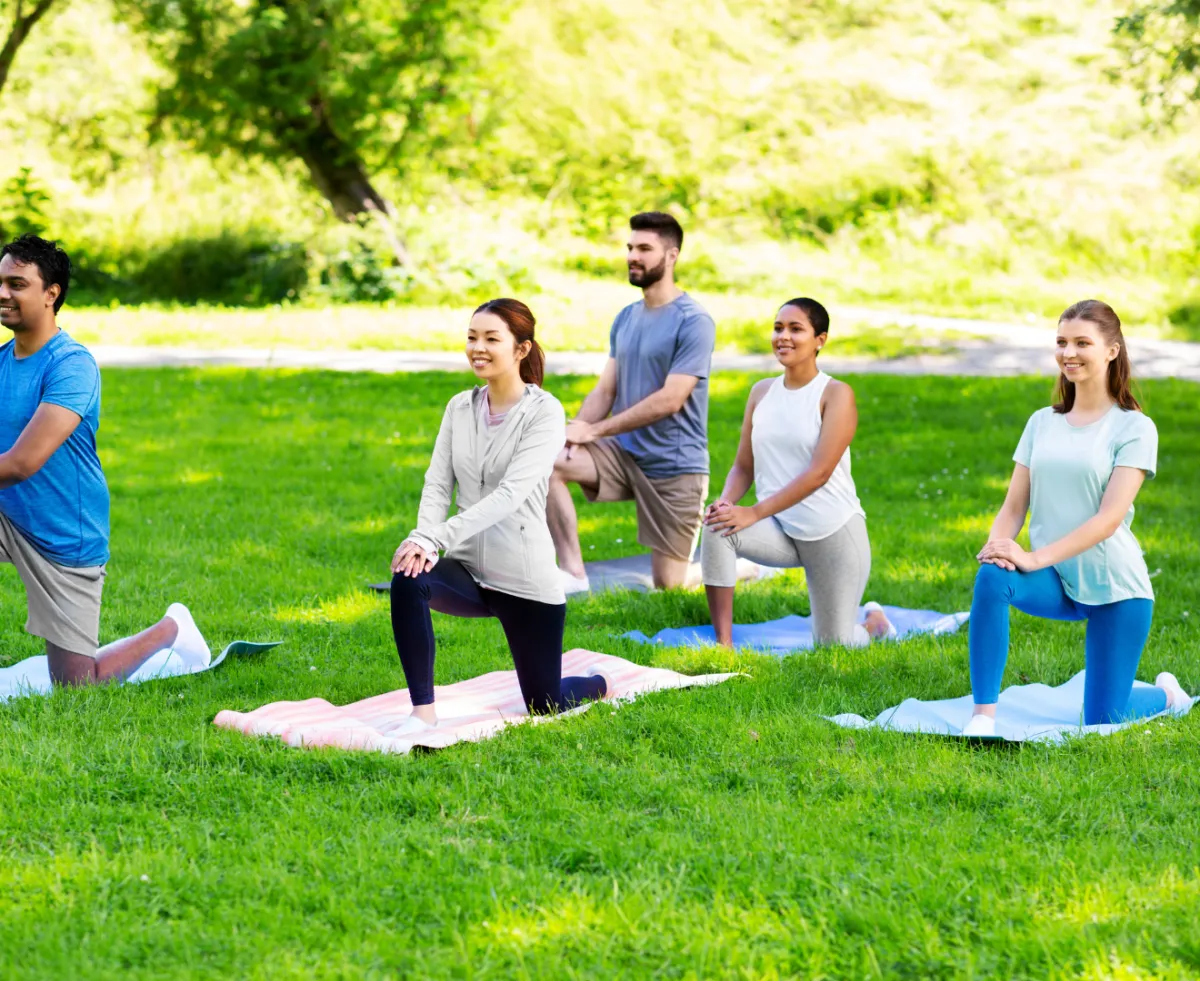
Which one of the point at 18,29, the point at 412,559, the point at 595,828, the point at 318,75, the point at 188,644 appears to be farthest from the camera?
the point at 18,29

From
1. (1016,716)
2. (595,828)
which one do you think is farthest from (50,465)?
(1016,716)

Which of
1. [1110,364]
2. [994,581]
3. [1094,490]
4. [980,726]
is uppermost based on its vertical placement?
[1110,364]

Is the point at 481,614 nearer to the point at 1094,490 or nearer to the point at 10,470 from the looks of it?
the point at 10,470

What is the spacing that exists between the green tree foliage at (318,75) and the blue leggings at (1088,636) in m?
17.1

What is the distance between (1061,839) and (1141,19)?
10.2 metres

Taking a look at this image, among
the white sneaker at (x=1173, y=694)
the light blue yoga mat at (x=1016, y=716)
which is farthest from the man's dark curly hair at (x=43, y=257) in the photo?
the white sneaker at (x=1173, y=694)

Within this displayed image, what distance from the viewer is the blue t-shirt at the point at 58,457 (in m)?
5.15

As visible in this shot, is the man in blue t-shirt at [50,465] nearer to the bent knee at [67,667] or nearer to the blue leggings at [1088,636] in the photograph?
the bent knee at [67,667]

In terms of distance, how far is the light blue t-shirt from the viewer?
484 centimetres

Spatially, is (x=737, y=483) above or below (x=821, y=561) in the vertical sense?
above

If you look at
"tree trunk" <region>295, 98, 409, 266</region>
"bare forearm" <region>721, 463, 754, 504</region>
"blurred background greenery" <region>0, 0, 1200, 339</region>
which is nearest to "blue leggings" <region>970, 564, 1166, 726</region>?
"bare forearm" <region>721, 463, 754, 504</region>

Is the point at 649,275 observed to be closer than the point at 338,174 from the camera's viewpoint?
Yes

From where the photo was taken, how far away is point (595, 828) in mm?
3941

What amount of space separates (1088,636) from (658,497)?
9.02 ft
